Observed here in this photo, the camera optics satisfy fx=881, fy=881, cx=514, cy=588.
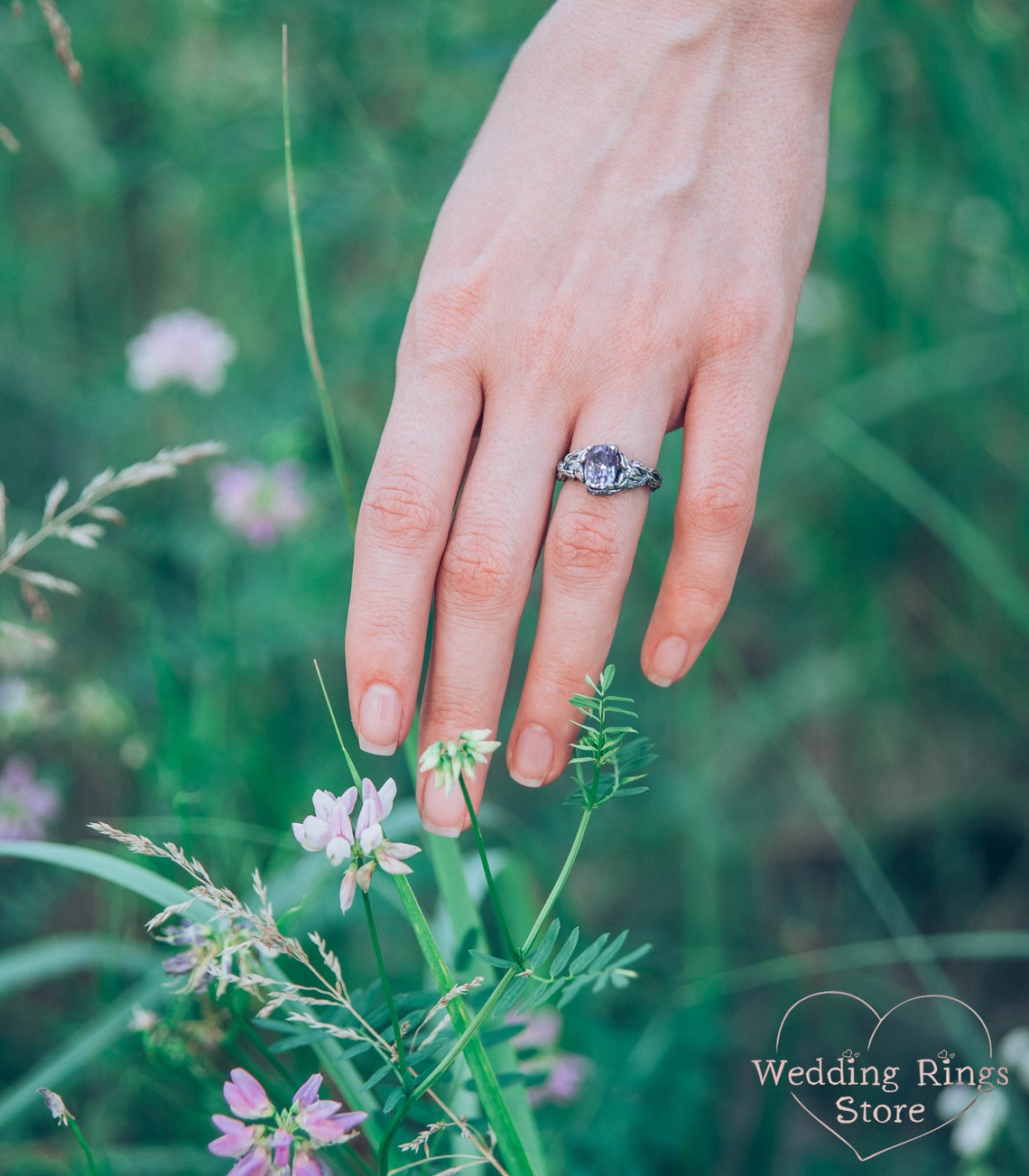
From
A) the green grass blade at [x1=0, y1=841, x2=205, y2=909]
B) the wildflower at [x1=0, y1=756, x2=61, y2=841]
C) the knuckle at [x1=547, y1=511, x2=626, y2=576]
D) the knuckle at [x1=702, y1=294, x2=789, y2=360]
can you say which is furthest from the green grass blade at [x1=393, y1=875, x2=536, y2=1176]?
the wildflower at [x1=0, y1=756, x2=61, y2=841]

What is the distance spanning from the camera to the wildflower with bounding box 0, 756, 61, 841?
1264 millimetres

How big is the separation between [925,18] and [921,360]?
0.66m

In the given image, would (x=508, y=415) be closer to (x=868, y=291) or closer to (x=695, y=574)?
(x=695, y=574)

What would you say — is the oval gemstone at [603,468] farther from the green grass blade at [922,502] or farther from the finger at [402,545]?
the green grass blade at [922,502]

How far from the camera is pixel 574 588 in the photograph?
1.06m

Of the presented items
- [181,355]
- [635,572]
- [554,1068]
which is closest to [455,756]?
[554,1068]

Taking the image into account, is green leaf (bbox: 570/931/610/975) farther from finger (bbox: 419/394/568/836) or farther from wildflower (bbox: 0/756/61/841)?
wildflower (bbox: 0/756/61/841)

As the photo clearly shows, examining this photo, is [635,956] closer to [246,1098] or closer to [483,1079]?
[483,1079]

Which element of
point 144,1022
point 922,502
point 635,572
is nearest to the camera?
point 144,1022

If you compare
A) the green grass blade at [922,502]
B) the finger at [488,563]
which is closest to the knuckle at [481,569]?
the finger at [488,563]

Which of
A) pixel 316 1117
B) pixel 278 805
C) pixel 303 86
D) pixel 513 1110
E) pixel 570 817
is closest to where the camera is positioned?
pixel 316 1117

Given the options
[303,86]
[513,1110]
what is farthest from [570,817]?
[303,86]

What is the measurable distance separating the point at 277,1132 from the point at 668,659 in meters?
0.68

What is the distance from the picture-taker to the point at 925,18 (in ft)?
4.87
